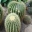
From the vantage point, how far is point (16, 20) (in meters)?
1.33

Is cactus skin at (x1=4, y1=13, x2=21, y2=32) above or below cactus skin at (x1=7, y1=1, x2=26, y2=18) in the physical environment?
below

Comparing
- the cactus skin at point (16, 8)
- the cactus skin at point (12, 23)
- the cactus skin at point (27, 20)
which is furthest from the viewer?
the cactus skin at point (27, 20)

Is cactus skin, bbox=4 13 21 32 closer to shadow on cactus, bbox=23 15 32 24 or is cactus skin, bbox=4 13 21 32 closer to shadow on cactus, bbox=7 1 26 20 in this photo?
shadow on cactus, bbox=7 1 26 20

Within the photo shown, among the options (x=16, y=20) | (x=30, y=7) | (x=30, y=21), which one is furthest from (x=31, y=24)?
(x=16, y=20)

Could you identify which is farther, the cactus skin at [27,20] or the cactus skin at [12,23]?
the cactus skin at [27,20]

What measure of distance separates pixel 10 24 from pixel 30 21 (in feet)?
1.94

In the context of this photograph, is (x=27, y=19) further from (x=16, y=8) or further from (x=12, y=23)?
(x=12, y=23)

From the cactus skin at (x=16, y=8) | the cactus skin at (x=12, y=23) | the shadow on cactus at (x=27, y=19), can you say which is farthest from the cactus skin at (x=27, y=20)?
the cactus skin at (x=12, y=23)

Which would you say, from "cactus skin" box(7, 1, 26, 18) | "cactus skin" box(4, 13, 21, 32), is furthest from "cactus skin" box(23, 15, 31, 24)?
"cactus skin" box(4, 13, 21, 32)

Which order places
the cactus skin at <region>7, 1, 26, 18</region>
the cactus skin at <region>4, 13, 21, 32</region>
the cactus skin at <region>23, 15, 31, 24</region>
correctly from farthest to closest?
1. the cactus skin at <region>23, 15, 31, 24</region>
2. the cactus skin at <region>7, 1, 26, 18</region>
3. the cactus skin at <region>4, 13, 21, 32</region>

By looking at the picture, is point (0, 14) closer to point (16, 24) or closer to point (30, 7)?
point (16, 24)

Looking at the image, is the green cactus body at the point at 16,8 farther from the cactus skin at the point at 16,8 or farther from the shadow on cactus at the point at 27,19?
the shadow on cactus at the point at 27,19

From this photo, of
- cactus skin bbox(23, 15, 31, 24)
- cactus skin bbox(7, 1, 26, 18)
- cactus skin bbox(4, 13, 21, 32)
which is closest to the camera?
cactus skin bbox(4, 13, 21, 32)

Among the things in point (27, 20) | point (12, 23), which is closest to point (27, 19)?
point (27, 20)
